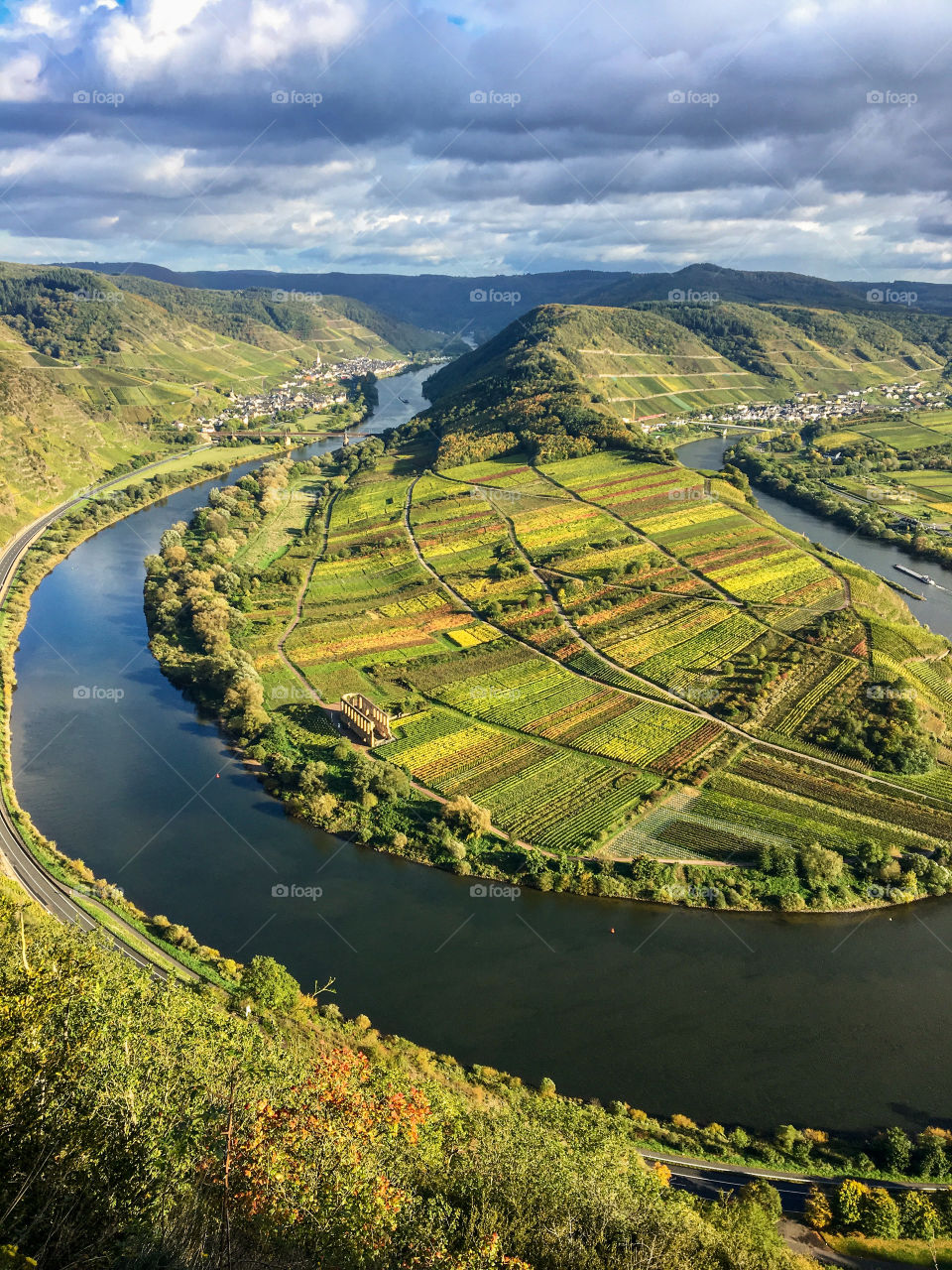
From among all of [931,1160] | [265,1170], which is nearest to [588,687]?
[931,1160]

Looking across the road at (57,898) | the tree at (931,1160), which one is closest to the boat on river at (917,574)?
the tree at (931,1160)

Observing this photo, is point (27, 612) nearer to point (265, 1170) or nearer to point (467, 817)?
point (467, 817)

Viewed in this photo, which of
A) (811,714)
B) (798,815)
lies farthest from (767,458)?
(798,815)

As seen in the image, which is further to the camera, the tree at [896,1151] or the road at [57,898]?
the road at [57,898]

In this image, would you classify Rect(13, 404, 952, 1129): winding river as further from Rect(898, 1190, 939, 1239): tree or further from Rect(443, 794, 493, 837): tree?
Rect(898, 1190, 939, 1239): tree

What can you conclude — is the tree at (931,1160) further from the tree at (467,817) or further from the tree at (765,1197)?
the tree at (467,817)
